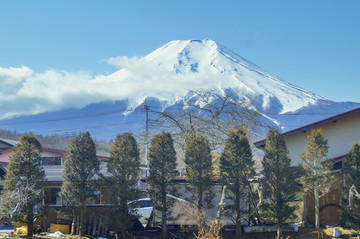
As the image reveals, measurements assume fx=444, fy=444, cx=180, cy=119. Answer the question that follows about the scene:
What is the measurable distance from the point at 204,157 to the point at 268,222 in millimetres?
3990

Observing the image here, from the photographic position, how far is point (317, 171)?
60.2 feet

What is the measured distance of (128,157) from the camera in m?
19.3

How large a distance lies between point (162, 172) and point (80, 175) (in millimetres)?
3615

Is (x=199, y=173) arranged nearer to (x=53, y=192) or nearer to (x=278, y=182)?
(x=278, y=182)

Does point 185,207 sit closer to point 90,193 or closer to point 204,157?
point 204,157

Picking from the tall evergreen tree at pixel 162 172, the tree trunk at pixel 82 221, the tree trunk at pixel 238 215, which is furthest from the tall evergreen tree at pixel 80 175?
the tree trunk at pixel 238 215

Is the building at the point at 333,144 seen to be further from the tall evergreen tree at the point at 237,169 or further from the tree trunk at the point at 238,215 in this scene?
the tree trunk at the point at 238,215

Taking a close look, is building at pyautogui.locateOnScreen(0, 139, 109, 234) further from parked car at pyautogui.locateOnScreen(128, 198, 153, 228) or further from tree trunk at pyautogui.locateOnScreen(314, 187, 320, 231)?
tree trunk at pyautogui.locateOnScreen(314, 187, 320, 231)

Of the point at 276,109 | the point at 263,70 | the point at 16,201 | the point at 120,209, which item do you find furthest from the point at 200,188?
the point at 276,109

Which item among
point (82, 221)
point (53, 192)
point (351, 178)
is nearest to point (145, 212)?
point (82, 221)

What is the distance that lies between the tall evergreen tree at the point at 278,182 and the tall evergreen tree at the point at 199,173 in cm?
232

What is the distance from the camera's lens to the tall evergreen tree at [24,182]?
60.0 ft

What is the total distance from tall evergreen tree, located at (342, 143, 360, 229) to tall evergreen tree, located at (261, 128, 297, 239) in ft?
6.42

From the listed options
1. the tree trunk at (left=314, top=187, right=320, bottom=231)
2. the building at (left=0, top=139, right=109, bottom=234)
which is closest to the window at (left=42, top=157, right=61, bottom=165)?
the building at (left=0, top=139, right=109, bottom=234)
